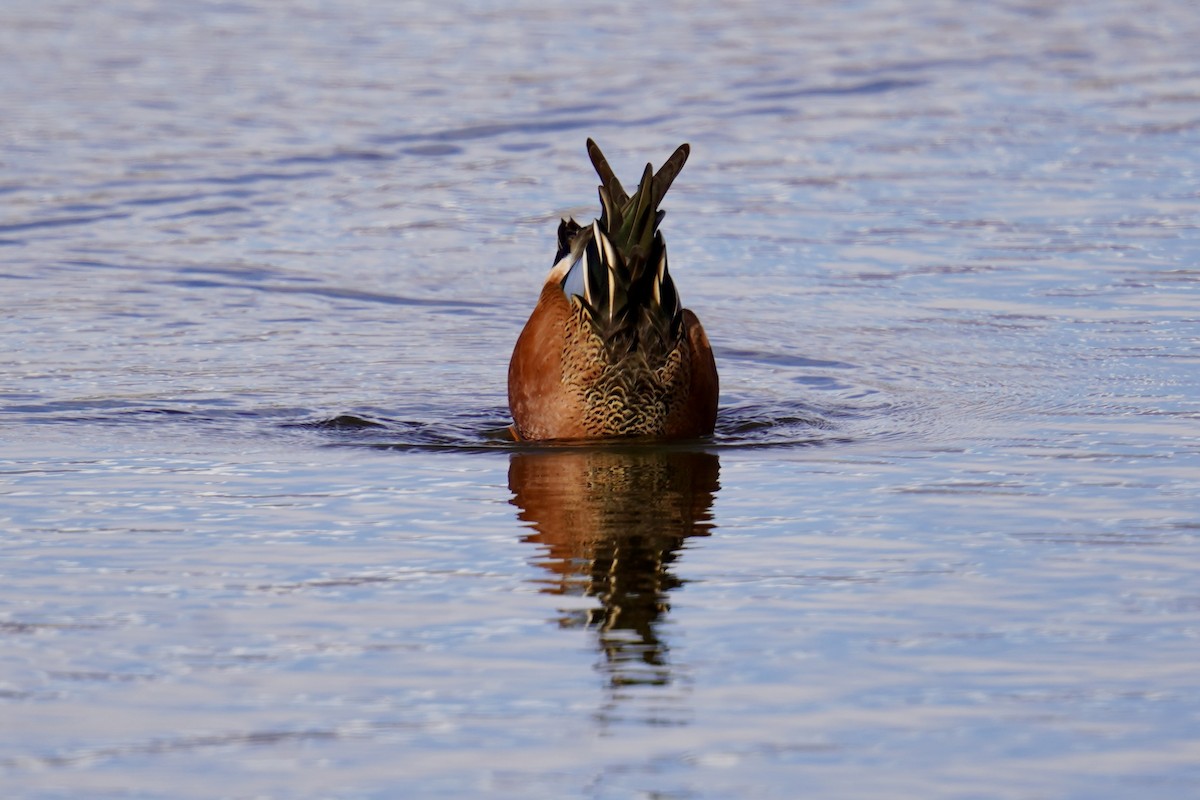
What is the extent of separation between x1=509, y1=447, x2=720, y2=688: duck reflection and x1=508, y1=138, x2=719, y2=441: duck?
0.62 ft

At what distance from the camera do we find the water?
5086 millimetres

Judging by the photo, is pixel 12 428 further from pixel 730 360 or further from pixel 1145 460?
pixel 1145 460

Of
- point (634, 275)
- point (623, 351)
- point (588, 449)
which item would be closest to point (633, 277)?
point (634, 275)

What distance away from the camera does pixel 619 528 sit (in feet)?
23.6

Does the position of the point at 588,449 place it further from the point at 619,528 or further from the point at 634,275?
the point at 619,528

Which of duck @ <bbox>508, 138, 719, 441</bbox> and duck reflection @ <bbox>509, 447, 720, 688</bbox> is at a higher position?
duck @ <bbox>508, 138, 719, 441</bbox>

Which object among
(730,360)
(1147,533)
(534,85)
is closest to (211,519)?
(1147,533)

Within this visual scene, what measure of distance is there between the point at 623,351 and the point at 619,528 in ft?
5.72

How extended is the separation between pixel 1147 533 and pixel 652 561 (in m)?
1.64

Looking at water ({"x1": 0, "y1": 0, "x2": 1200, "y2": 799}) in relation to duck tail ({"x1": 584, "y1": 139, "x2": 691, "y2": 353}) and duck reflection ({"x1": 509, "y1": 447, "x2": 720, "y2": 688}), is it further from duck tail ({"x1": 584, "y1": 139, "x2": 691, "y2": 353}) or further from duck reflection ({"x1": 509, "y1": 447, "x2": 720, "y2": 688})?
duck tail ({"x1": 584, "y1": 139, "x2": 691, "y2": 353})

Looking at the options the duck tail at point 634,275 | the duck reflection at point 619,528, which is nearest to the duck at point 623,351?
the duck tail at point 634,275

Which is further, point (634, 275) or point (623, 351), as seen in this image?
point (623, 351)

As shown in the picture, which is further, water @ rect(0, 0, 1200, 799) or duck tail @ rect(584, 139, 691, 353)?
duck tail @ rect(584, 139, 691, 353)

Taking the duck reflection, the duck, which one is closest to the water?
the duck reflection
